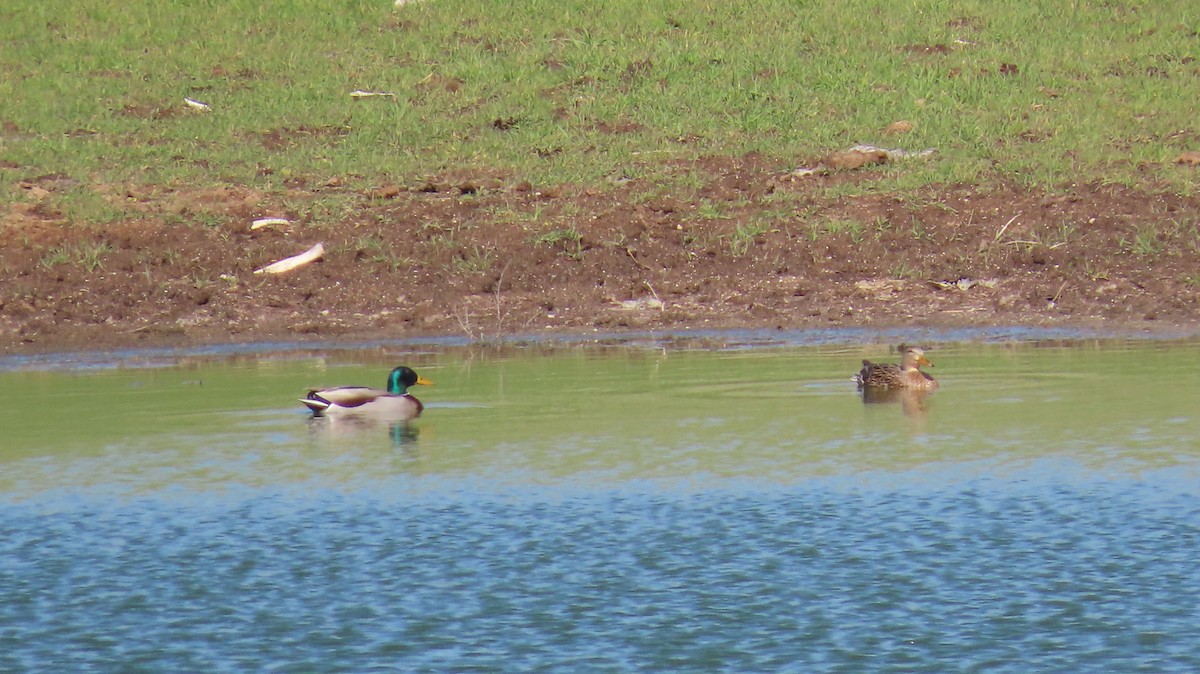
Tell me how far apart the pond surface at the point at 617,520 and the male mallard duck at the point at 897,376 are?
0.16 metres

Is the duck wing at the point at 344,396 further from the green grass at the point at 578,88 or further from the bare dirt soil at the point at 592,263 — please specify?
the green grass at the point at 578,88

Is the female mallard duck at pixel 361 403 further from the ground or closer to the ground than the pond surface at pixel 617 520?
further from the ground

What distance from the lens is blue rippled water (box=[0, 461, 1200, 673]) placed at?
8.08 meters

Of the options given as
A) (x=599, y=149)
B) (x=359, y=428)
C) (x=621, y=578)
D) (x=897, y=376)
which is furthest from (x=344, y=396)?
(x=599, y=149)

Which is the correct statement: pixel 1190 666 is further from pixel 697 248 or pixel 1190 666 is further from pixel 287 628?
pixel 697 248

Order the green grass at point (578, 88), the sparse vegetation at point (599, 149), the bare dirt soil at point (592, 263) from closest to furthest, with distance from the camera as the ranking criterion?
1. the bare dirt soil at point (592, 263)
2. the sparse vegetation at point (599, 149)
3. the green grass at point (578, 88)

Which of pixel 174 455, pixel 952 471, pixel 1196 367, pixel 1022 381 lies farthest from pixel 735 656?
pixel 1196 367

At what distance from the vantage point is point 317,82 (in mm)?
25562

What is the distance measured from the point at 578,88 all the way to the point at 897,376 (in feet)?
37.0

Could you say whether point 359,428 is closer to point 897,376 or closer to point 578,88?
point 897,376

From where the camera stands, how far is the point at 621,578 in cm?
939

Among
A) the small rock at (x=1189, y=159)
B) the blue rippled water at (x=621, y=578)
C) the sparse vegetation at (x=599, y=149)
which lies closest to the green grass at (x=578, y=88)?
the sparse vegetation at (x=599, y=149)

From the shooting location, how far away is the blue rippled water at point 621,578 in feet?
26.5

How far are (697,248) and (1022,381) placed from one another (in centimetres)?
559
